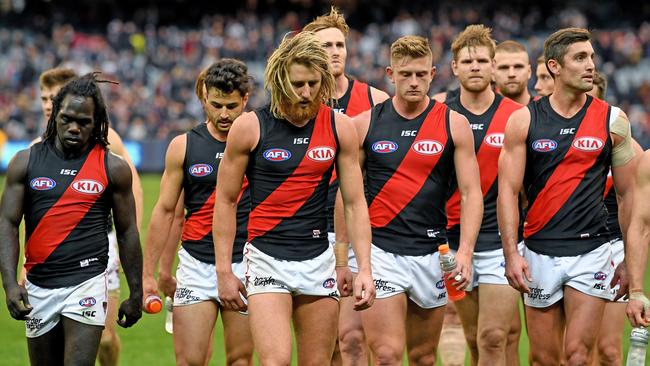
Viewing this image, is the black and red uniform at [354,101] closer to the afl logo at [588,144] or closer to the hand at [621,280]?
the afl logo at [588,144]

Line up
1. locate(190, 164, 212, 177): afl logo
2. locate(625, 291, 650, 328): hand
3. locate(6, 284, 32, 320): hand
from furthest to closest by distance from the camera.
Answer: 1. locate(190, 164, 212, 177): afl logo
2. locate(625, 291, 650, 328): hand
3. locate(6, 284, 32, 320): hand

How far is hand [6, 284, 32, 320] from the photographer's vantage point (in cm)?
666

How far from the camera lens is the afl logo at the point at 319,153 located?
23.0 feet

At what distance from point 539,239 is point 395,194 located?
992mm

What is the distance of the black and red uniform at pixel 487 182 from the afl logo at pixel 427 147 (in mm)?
1102

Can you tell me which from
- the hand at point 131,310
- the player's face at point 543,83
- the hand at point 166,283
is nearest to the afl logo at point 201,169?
the hand at point 166,283

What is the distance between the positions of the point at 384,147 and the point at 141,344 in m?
4.93

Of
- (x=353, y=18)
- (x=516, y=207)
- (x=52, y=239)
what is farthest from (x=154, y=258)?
(x=353, y=18)

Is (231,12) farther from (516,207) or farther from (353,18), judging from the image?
(516,207)

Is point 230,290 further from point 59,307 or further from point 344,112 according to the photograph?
point 344,112

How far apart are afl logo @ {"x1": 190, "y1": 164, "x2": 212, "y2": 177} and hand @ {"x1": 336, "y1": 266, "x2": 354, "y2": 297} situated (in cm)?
114

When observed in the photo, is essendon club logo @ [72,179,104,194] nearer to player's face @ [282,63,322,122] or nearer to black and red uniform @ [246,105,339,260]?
black and red uniform @ [246,105,339,260]

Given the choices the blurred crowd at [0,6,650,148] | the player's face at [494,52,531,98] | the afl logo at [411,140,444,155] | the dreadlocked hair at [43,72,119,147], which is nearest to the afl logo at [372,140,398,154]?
the afl logo at [411,140,444,155]

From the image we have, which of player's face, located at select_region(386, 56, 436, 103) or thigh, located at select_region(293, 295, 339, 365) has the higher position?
player's face, located at select_region(386, 56, 436, 103)
